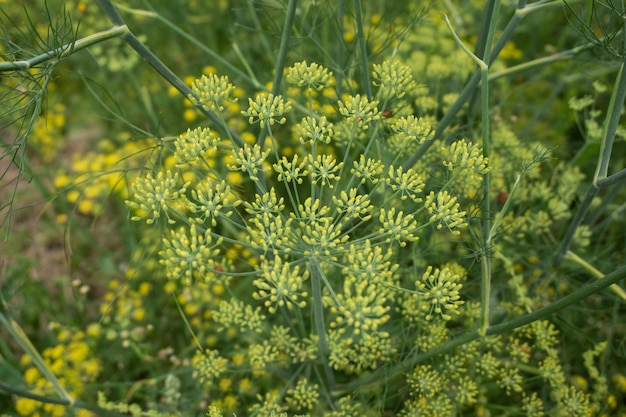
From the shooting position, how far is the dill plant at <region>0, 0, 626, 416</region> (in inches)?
53.2

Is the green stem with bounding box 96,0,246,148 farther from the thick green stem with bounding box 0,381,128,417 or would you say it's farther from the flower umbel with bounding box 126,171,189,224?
the thick green stem with bounding box 0,381,128,417

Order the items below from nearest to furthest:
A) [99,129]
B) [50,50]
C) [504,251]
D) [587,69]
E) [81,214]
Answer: [50,50] < [504,251] < [587,69] < [81,214] < [99,129]

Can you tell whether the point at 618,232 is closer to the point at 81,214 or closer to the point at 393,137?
the point at 393,137

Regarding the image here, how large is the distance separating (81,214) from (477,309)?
8.45 feet

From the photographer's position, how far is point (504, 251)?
2.11 m

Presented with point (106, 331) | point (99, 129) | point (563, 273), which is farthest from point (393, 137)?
point (99, 129)

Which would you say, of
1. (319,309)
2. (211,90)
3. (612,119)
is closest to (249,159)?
(211,90)

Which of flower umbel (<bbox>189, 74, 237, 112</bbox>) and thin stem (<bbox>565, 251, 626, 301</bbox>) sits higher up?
flower umbel (<bbox>189, 74, 237, 112</bbox>)

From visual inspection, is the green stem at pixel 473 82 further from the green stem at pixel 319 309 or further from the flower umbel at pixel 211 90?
the flower umbel at pixel 211 90

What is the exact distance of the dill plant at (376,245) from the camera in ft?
4.43

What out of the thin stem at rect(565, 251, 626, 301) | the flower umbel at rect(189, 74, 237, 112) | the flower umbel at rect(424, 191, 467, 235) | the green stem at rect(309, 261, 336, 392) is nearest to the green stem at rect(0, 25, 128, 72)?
the flower umbel at rect(189, 74, 237, 112)

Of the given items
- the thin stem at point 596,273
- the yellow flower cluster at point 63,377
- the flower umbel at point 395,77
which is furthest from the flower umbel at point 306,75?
the yellow flower cluster at point 63,377

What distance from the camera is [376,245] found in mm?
1397

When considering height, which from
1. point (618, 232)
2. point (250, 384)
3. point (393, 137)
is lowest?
point (250, 384)
